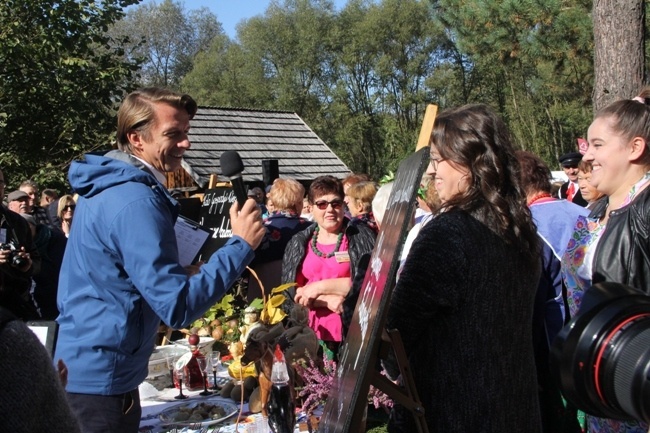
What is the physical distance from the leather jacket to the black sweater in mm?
641

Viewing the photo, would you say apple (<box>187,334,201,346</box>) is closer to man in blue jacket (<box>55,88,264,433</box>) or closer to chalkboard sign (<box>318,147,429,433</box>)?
man in blue jacket (<box>55,88,264,433</box>)

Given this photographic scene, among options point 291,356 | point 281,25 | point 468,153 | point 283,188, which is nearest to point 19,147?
point 283,188

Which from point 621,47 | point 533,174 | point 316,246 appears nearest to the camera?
point 533,174

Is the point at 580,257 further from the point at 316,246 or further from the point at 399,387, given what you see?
the point at 316,246

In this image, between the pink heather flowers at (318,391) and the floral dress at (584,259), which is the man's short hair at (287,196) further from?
the floral dress at (584,259)

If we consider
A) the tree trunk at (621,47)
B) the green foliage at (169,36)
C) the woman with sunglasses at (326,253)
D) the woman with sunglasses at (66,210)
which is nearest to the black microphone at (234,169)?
the woman with sunglasses at (326,253)

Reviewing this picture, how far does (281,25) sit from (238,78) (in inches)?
163

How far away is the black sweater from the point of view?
5.53ft

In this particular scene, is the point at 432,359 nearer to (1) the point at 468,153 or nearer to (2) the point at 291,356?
(1) the point at 468,153

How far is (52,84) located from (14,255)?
5881 mm

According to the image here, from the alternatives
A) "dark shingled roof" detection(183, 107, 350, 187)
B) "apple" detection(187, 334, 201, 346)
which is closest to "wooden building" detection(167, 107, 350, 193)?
"dark shingled roof" detection(183, 107, 350, 187)

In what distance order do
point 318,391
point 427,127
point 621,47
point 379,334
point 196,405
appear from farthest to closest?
1. point 621,47
2. point 196,405
3. point 318,391
4. point 427,127
5. point 379,334

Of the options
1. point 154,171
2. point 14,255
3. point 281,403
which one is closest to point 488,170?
point 154,171

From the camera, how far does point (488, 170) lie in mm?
1831
